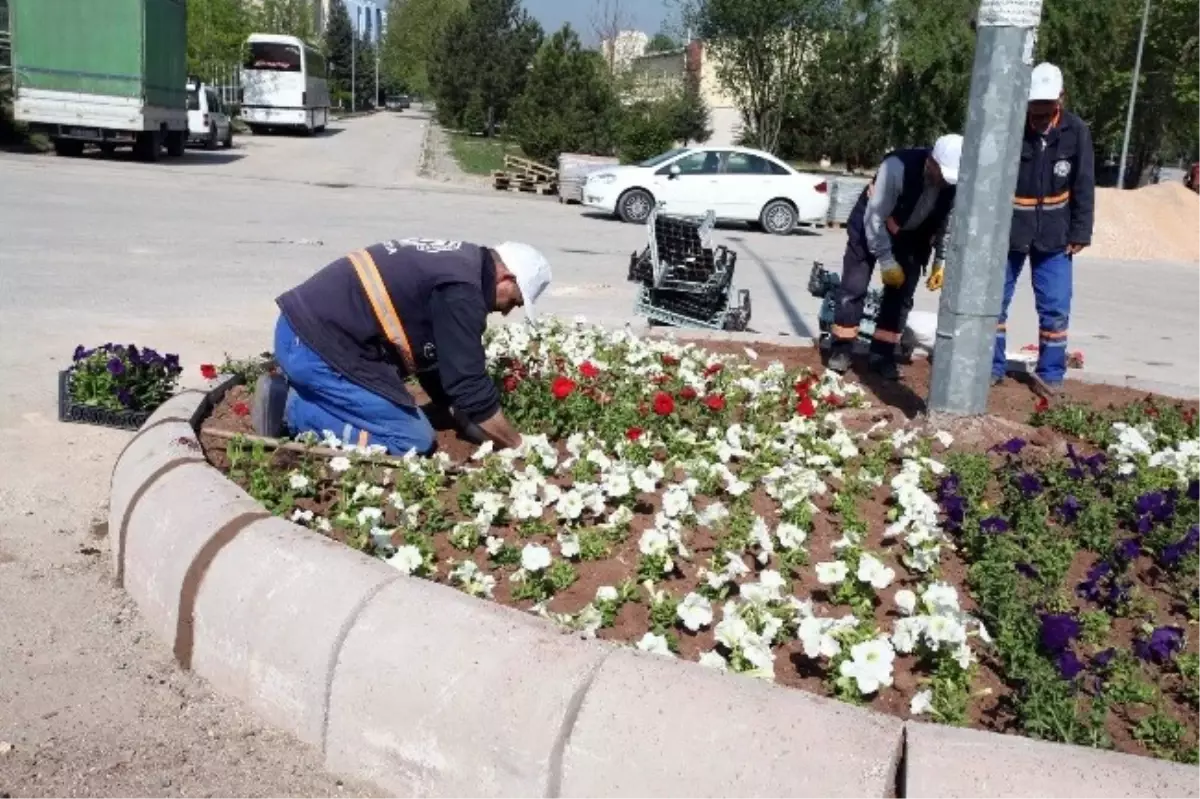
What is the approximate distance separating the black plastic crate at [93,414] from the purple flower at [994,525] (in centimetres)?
412

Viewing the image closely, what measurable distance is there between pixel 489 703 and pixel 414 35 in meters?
89.8

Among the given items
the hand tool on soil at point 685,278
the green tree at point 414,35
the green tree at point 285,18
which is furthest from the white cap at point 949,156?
the green tree at point 414,35

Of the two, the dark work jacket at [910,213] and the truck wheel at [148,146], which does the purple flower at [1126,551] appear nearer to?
the dark work jacket at [910,213]

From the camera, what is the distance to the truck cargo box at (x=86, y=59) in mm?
24719

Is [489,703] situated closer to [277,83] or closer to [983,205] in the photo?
[983,205]

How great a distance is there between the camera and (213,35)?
43.2 metres

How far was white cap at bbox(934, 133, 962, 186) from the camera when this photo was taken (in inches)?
248

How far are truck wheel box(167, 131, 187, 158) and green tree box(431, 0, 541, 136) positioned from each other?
85.2 feet

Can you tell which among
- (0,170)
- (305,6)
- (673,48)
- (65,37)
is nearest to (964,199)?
(0,170)

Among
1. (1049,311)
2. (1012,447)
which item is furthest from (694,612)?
(1049,311)

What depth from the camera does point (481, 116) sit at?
191 feet

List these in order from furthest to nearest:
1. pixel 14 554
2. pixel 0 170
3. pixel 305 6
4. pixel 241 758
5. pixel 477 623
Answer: pixel 305 6 < pixel 0 170 < pixel 14 554 < pixel 241 758 < pixel 477 623

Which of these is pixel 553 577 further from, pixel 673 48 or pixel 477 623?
pixel 673 48

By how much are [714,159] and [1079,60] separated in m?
18.1
